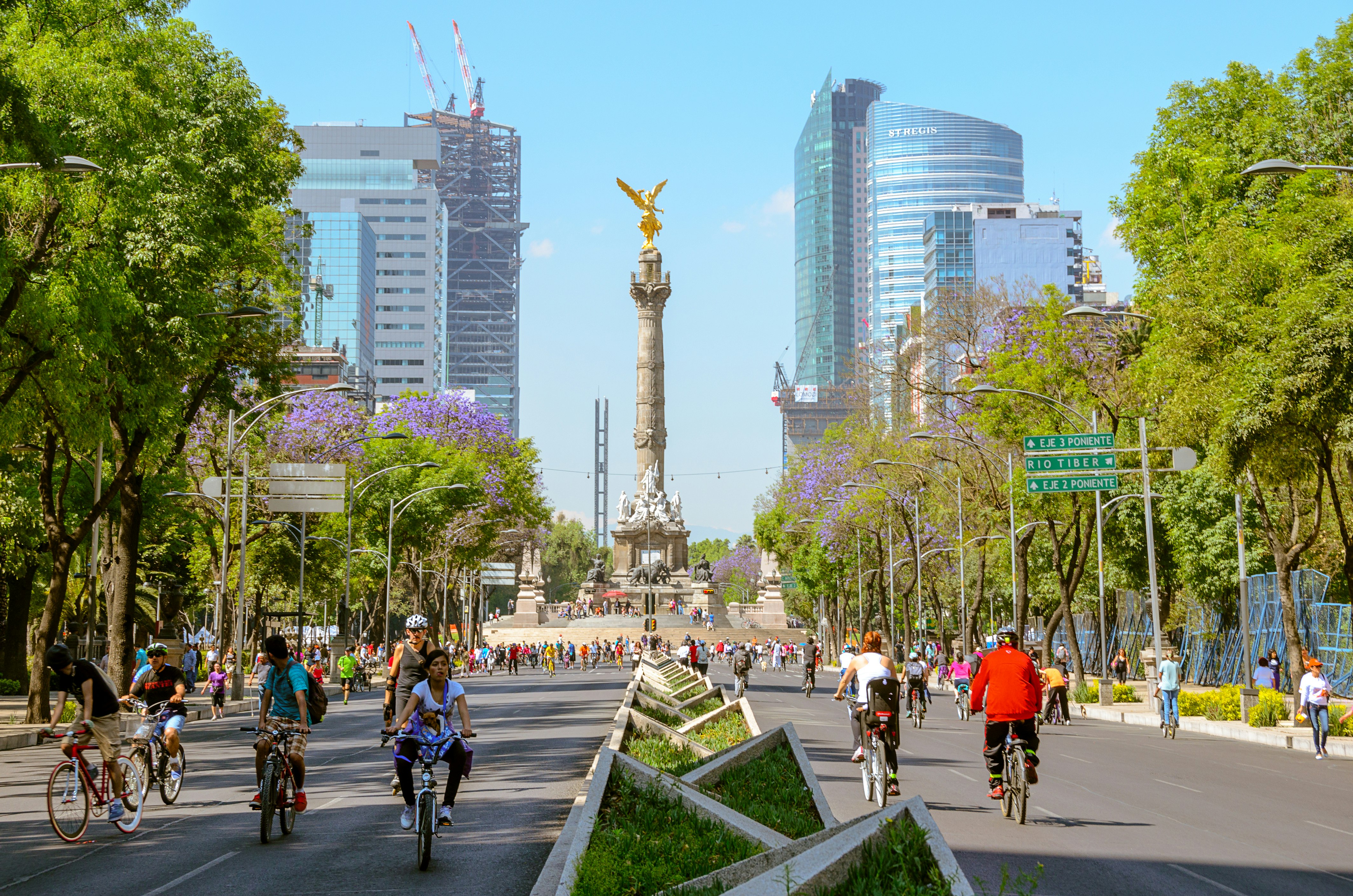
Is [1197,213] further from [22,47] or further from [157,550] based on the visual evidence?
[157,550]

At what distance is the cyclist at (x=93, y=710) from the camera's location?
12430 millimetres

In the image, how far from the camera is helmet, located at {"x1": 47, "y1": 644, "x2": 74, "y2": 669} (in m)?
12.1

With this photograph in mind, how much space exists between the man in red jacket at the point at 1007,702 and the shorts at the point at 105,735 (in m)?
7.88

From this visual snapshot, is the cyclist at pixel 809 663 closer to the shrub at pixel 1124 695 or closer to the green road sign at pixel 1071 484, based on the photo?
the shrub at pixel 1124 695

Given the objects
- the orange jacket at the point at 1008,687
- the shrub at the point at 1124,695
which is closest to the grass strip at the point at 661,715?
the orange jacket at the point at 1008,687

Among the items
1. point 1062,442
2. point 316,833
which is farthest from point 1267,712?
point 316,833

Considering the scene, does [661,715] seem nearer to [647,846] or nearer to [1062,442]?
[1062,442]

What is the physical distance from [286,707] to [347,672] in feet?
103

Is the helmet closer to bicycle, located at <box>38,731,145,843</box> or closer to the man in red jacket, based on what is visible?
bicycle, located at <box>38,731,145,843</box>

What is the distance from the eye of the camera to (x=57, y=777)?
12.1m

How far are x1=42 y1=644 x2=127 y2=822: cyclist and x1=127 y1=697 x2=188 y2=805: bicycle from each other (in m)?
1.08

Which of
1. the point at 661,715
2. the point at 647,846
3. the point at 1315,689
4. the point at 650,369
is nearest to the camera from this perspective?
the point at 647,846

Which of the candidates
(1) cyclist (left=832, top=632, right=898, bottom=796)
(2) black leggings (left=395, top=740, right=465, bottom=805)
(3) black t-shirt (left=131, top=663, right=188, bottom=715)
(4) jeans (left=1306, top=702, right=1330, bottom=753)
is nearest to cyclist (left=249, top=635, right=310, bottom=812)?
(2) black leggings (left=395, top=740, right=465, bottom=805)

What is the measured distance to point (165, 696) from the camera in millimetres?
14750
